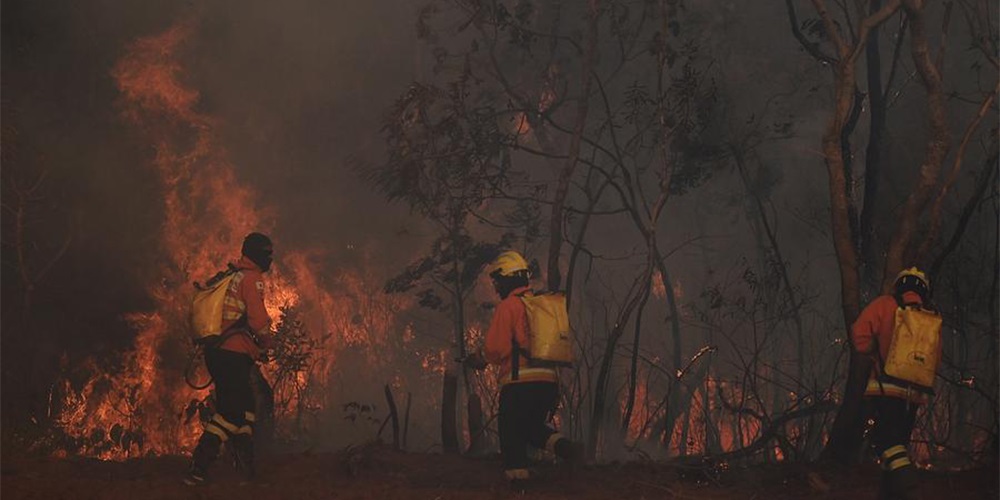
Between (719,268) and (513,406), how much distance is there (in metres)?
20.5

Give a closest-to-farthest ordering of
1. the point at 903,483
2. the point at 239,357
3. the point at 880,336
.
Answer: the point at 903,483
the point at 880,336
the point at 239,357

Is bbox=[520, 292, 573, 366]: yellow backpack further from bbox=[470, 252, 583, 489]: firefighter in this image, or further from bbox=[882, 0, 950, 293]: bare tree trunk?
bbox=[882, 0, 950, 293]: bare tree trunk

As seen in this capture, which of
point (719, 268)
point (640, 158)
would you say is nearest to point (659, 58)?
point (640, 158)

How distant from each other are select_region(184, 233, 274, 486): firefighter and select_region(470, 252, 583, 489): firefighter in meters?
A: 2.08

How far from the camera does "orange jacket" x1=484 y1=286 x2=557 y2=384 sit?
887 cm

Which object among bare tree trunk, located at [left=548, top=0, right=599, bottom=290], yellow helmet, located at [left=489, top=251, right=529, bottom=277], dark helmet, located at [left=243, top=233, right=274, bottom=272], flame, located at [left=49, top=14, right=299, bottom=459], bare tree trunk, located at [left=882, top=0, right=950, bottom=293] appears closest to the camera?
dark helmet, located at [left=243, top=233, right=274, bottom=272]

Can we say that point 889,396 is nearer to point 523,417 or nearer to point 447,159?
point 523,417

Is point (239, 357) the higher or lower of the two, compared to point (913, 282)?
lower

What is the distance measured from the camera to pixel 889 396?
26.2 feet

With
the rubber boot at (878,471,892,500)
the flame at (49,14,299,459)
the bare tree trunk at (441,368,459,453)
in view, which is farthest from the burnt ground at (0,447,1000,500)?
the flame at (49,14,299,459)

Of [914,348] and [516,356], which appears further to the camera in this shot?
[516,356]

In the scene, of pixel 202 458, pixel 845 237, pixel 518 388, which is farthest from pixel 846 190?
pixel 202 458

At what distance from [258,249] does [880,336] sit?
5.37 m

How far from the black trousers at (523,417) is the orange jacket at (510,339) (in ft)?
0.28
